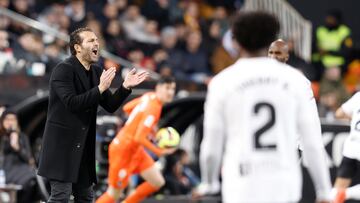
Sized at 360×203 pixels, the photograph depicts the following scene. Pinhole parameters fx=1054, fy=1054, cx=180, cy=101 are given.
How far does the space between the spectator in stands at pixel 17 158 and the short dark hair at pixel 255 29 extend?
809 centimetres

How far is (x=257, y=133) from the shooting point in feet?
20.6

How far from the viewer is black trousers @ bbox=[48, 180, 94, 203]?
9.01 meters

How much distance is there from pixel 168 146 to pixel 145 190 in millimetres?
735

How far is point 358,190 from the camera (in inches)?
472

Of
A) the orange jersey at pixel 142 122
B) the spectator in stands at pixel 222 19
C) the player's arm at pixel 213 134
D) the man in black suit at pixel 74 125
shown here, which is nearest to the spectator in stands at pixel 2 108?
the orange jersey at pixel 142 122

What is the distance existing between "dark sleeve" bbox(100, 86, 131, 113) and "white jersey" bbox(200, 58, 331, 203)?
2.73 metres

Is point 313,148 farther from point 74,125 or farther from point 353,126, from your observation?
point 353,126

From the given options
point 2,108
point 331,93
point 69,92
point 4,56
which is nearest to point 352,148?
point 69,92

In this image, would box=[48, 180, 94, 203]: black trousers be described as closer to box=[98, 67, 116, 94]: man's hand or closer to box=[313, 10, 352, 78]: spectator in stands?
box=[98, 67, 116, 94]: man's hand

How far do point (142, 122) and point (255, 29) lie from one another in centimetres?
622

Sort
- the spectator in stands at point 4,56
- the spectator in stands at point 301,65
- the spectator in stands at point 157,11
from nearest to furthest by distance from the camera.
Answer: the spectator in stands at point 4,56
the spectator in stands at point 301,65
the spectator in stands at point 157,11

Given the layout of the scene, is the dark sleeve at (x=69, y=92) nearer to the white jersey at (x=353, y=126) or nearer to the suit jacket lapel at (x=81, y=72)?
the suit jacket lapel at (x=81, y=72)

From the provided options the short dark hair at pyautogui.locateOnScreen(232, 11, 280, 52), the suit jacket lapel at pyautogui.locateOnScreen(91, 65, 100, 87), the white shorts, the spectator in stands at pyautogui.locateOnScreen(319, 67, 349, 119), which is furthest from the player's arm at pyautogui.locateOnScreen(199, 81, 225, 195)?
the spectator in stands at pyautogui.locateOnScreen(319, 67, 349, 119)

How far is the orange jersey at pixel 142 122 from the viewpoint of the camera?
12375mm
